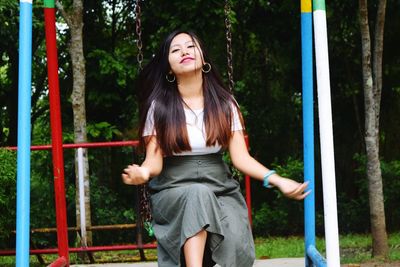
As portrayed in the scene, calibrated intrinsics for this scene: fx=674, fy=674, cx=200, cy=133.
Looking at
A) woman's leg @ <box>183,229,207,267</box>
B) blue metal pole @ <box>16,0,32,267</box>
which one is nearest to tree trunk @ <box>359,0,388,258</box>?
woman's leg @ <box>183,229,207,267</box>

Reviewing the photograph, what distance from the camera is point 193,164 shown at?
2.73m

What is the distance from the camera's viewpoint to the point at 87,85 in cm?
923

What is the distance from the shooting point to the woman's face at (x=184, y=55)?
9.32ft

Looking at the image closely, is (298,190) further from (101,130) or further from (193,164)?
(101,130)

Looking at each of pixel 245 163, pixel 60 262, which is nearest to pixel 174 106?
pixel 245 163

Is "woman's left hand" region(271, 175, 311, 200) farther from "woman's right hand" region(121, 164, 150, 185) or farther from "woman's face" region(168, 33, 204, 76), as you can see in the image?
"woman's face" region(168, 33, 204, 76)

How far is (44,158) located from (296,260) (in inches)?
192

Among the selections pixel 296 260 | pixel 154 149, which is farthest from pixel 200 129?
pixel 296 260

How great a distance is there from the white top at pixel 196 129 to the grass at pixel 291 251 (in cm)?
336

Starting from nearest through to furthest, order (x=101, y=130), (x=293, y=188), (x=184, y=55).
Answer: (x=293, y=188) < (x=184, y=55) < (x=101, y=130)

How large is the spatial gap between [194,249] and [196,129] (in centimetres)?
54

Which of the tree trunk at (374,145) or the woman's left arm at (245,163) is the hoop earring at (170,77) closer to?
the woman's left arm at (245,163)

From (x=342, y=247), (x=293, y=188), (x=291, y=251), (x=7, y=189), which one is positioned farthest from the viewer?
(x=342, y=247)

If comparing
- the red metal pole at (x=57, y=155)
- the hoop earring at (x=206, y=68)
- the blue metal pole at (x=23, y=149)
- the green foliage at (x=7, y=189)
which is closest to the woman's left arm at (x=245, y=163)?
the hoop earring at (x=206, y=68)
